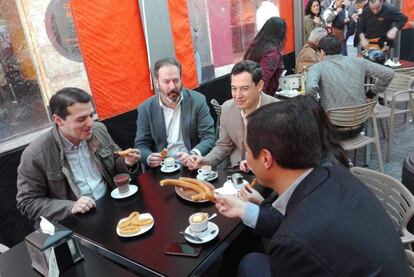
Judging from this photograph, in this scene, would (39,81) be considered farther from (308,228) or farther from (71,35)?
(308,228)

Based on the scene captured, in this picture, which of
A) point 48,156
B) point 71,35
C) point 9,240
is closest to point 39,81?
point 71,35

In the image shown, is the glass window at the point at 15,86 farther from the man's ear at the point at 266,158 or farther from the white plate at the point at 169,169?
the man's ear at the point at 266,158

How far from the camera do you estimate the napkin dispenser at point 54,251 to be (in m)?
1.26

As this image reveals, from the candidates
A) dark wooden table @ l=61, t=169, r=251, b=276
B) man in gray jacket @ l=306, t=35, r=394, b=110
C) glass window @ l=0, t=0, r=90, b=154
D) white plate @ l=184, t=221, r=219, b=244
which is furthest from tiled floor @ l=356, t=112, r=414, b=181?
glass window @ l=0, t=0, r=90, b=154

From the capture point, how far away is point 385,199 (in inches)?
71.0

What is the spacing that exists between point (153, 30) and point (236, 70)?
1524 millimetres

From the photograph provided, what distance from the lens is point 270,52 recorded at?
3.54 metres

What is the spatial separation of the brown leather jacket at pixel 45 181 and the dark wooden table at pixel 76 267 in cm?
37

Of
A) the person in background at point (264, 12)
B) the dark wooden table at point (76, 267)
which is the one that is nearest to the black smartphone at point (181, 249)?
the dark wooden table at point (76, 267)

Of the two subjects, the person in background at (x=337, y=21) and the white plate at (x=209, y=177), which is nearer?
the white plate at (x=209, y=177)

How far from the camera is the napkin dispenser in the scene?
126 centimetres

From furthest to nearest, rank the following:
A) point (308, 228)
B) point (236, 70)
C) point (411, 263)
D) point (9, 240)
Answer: point (9, 240) < point (236, 70) < point (411, 263) < point (308, 228)

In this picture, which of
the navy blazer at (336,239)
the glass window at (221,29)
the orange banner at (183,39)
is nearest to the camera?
the navy blazer at (336,239)

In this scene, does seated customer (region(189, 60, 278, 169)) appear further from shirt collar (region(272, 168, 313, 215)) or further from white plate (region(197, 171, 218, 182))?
shirt collar (region(272, 168, 313, 215))
